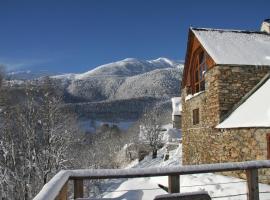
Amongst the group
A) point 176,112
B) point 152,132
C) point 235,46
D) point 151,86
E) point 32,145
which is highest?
point 151,86

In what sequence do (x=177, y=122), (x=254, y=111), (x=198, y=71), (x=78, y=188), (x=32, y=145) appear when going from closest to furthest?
(x=78, y=188) < (x=254, y=111) < (x=198, y=71) < (x=32, y=145) < (x=177, y=122)

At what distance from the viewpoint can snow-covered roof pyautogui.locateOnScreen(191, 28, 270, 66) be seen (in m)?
15.5

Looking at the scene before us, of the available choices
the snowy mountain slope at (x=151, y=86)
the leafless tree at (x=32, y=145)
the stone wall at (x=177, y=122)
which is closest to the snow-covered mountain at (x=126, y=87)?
the snowy mountain slope at (x=151, y=86)

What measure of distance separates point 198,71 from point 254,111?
546 centimetres

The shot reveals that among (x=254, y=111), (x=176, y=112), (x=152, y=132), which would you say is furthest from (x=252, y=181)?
(x=176, y=112)

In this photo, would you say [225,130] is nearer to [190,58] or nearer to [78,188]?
[190,58]

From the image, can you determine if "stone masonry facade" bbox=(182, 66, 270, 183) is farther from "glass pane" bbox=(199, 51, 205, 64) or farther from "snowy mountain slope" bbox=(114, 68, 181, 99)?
"snowy mountain slope" bbox=(114, 68, 181, 99)

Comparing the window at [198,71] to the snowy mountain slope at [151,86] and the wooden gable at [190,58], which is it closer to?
Answer: the wooden gable at [190,58]

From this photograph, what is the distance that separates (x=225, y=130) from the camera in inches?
567

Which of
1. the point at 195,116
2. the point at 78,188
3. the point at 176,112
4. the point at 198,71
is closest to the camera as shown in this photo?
the point at 78,188

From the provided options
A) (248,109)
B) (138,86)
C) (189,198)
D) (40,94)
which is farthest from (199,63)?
(138,86)

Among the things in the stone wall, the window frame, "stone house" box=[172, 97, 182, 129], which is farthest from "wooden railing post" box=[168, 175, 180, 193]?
the stone wall

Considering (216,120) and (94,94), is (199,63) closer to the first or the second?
(216,120)

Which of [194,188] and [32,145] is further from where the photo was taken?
[32,145]
